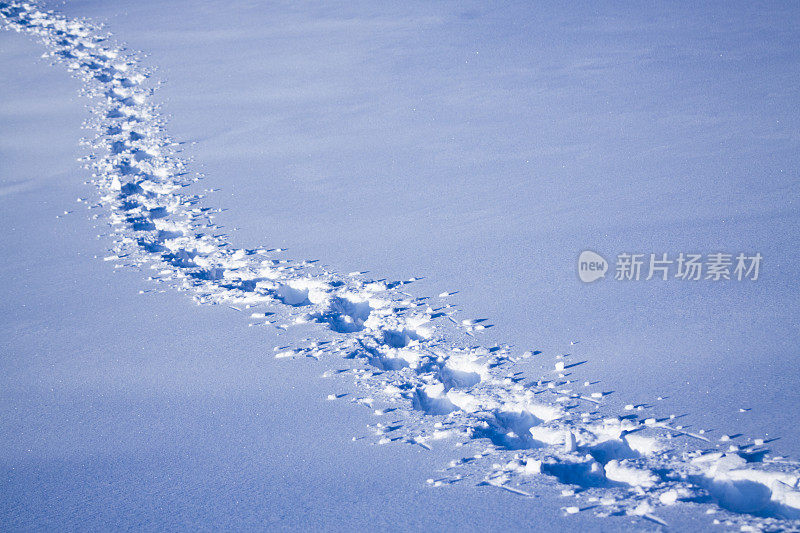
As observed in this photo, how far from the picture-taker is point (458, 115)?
4.19 metres

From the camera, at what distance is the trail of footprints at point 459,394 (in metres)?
1.63

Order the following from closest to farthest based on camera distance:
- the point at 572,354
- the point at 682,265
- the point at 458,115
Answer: the point at 572,354, the point at 682,265, the point at 458,115

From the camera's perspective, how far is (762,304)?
2.30 meters

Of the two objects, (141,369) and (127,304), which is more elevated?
(127,304)

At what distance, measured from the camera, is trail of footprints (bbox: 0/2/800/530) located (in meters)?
1.63

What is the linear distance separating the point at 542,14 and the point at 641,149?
2.91 meters

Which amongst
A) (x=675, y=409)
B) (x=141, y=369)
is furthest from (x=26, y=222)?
(x=675, y=409)

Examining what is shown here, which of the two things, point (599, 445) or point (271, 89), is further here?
point (271, 89)

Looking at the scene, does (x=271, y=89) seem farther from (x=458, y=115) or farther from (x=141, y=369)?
(x=141, y=369)

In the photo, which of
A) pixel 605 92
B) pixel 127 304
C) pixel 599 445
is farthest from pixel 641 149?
pixel 127 304

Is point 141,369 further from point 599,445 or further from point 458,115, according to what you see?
point 458,115

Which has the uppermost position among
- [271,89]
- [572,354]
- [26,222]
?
[271,89]

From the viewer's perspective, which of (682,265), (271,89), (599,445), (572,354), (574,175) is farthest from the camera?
(271,89)

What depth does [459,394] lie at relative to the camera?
79.9 inches
